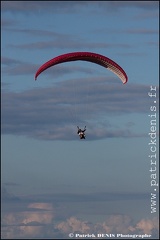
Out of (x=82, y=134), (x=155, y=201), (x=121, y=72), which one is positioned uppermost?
(x=121, y=72)

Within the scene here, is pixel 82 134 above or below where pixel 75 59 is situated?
below

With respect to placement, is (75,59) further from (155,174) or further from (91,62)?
(155,174)

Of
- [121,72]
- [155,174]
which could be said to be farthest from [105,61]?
[155,174]

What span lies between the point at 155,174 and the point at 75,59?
1401 cm

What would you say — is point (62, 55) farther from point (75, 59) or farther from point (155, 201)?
point (155, 201)

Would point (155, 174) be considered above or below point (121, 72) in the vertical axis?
below

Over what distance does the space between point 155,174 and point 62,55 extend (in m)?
15.2

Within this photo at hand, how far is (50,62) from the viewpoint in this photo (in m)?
95.6

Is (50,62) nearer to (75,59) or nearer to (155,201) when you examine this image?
(75,59)

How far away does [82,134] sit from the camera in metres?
95.5

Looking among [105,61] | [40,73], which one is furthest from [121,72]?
[40,73]

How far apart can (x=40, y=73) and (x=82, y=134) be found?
7.31 meters

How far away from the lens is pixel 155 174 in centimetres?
9875

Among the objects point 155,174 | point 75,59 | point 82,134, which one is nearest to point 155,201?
point 155,174
